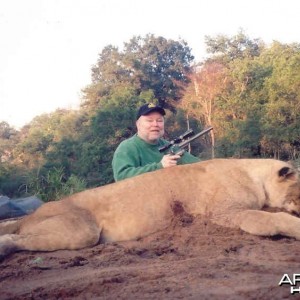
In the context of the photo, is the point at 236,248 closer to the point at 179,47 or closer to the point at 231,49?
the point at 231,49

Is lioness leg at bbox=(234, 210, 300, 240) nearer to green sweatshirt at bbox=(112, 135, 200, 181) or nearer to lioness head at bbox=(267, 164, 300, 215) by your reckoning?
lioness head at bbox=(267, 164, 300, 215)

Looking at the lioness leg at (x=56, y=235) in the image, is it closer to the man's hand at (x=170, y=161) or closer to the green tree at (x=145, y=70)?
the man's hand at (x=170, y=161)

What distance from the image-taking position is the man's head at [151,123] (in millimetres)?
7012

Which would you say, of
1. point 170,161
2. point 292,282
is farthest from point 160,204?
point 292,282

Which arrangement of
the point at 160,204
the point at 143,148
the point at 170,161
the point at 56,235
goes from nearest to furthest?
the point at 56,235
the point at 160,204
the point at 170,161
the point at 143,148

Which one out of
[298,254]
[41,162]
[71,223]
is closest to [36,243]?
[71,223]

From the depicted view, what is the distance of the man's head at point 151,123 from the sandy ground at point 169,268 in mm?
2206

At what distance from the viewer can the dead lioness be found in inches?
189

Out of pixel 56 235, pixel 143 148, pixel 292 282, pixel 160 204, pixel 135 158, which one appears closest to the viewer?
pixel 292 282

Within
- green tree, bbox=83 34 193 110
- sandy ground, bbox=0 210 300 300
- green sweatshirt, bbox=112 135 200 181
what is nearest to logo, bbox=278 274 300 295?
sandy ground, bbox=0 210 300 300

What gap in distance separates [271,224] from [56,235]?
6.68ft

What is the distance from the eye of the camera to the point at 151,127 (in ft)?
23.1

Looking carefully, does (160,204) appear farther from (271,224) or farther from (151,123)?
(151,123)

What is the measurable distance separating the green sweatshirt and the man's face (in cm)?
9
